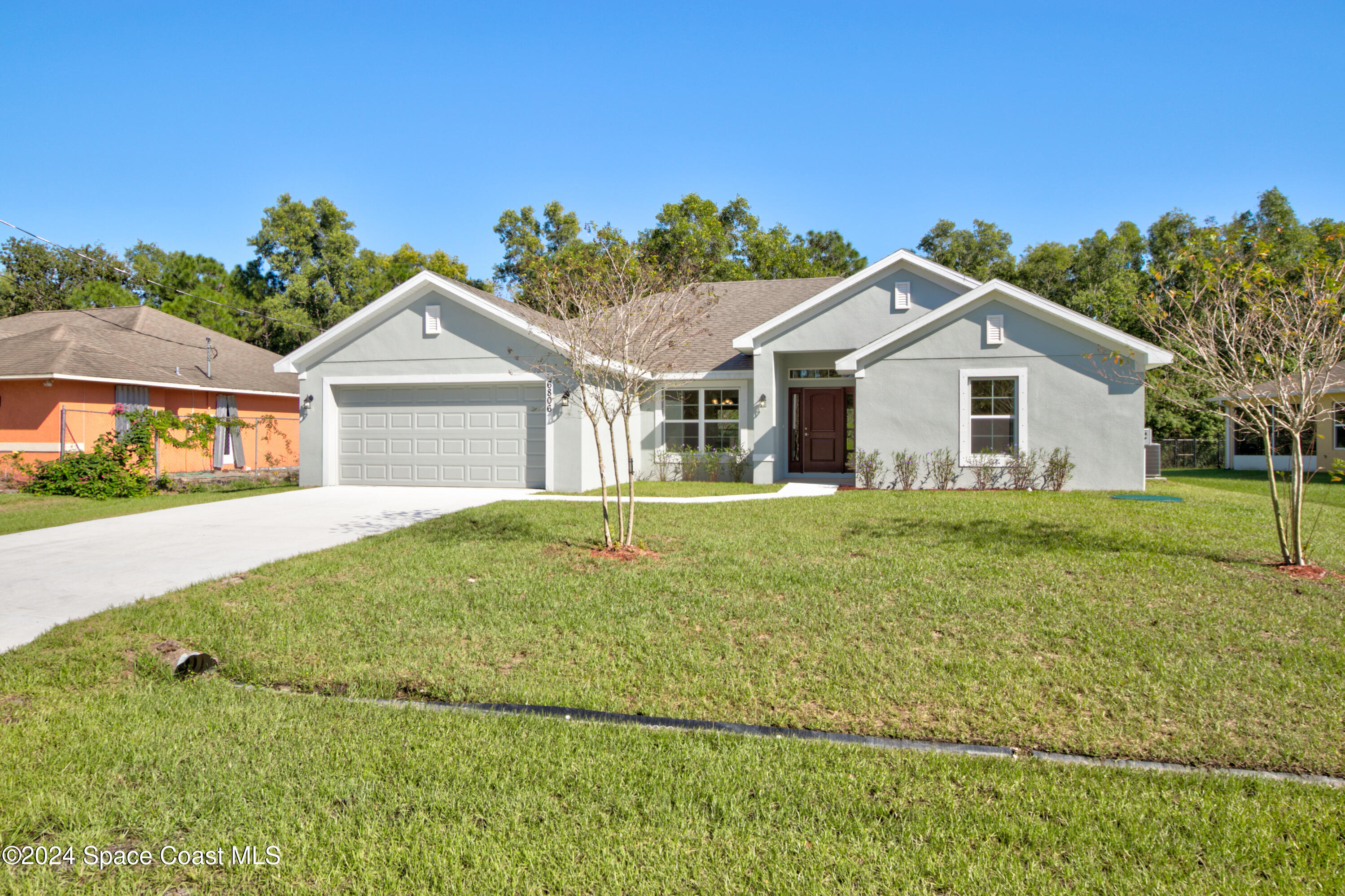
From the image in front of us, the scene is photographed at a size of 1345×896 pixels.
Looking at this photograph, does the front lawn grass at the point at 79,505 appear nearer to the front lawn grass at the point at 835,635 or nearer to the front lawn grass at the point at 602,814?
the front lawn grass at the point at 835,635

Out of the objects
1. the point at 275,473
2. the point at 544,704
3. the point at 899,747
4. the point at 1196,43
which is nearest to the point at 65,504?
the point at 275,473

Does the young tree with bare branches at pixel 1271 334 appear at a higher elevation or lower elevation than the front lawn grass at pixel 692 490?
higher

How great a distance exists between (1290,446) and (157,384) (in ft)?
116

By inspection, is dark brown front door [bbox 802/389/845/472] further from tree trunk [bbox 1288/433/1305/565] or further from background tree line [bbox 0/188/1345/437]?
background tree line [bbox 0/188/1345/437]

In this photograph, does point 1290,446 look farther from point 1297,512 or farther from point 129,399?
point 129,399

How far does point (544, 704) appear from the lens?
458 cm

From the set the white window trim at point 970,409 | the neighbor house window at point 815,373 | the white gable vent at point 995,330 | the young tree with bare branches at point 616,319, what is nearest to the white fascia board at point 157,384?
the young tree with bare branches at point 616,319

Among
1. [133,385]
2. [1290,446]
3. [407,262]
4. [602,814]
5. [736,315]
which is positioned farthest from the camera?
[407,262]

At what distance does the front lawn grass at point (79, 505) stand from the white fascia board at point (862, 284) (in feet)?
35.2

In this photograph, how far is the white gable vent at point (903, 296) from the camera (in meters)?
16.9

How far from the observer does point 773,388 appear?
17328 millimetres

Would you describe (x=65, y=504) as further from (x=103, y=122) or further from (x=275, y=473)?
(x=103, y=122)

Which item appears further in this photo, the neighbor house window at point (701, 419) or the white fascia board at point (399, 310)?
the neighbor house window at point (701, 419)

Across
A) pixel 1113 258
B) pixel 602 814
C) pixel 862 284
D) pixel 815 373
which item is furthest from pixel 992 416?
pixel 1113 258
